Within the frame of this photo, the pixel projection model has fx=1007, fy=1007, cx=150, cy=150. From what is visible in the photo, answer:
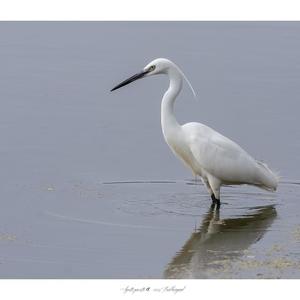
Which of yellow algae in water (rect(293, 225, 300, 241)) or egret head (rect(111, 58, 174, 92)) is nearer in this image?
yellow algae in water (rect(293, 225, 300, 241))

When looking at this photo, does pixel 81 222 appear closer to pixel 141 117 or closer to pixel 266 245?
pixel 266 245

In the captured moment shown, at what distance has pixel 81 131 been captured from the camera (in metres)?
12.7

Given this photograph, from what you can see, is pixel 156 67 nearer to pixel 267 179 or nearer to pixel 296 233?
pixel 267 179

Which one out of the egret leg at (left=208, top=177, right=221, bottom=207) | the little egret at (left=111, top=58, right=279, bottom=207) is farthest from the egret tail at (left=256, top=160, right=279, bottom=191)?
the egret leg at (left=208, top=177, right=221, bottom=207)

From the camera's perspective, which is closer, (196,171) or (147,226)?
(147,226)

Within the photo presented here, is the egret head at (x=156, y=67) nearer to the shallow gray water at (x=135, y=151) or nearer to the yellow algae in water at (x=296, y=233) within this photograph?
the shallow gray water at (x=135, y=151)

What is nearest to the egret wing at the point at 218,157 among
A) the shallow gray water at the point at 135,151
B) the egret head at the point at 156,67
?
the shallow gray water at the point at 135,151

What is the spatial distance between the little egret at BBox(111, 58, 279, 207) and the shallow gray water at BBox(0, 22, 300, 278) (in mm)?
239

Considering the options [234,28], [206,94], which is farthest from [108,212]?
[234,28]

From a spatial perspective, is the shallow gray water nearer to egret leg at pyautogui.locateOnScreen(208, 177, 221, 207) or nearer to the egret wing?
egret leg at pyautogui.locateOnScreen(208, 177, 221, 207)

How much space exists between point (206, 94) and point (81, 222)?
5.41 metres

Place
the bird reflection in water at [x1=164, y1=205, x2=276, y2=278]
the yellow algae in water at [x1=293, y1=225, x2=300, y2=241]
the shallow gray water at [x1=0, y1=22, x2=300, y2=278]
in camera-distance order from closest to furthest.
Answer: the bird reflection in water at [x1=164, y1=205, x2=276, y2=278], the shallow gray water at [x1=0, y1=22, x2=300, y2=278], the yellow algae in water at [x1=293, y1=225, x2=300, y2=241]

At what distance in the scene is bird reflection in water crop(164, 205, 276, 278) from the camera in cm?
779

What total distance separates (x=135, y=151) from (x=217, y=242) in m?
3.28
